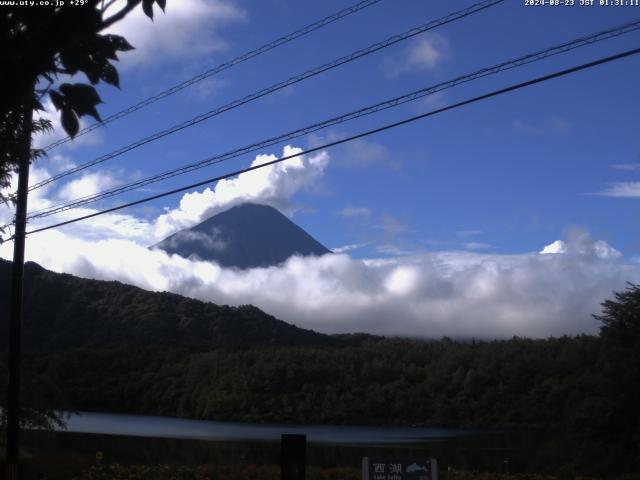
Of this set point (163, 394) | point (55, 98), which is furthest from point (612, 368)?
point (163, 394)

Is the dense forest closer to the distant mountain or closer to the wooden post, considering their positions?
the distant mountain

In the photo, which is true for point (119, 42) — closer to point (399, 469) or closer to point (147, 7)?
point (147, 7)

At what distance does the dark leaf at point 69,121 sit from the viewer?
15.0 feet

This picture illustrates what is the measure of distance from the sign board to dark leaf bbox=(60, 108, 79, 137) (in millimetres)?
8042

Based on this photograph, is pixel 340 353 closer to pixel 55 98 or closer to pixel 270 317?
pixel 270 317

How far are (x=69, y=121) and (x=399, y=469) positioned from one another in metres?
8.32

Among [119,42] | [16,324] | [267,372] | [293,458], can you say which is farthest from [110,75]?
[267,372]

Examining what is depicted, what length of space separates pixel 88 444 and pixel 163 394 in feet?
150

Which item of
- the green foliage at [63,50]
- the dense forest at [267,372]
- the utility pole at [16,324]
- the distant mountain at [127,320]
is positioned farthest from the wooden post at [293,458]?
the dense forest at [267,372]

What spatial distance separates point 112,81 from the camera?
4.77 meters

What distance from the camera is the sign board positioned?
11.3m

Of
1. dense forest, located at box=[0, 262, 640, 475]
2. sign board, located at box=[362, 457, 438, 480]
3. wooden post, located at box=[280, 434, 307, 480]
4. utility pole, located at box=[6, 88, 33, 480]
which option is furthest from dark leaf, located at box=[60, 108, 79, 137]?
dense forest, located at box=[0, 262, 640, 475]

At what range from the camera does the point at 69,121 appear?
15.0ft

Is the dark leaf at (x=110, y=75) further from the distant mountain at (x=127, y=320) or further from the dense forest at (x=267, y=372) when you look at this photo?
the dense forest at (x=267, y=372)
